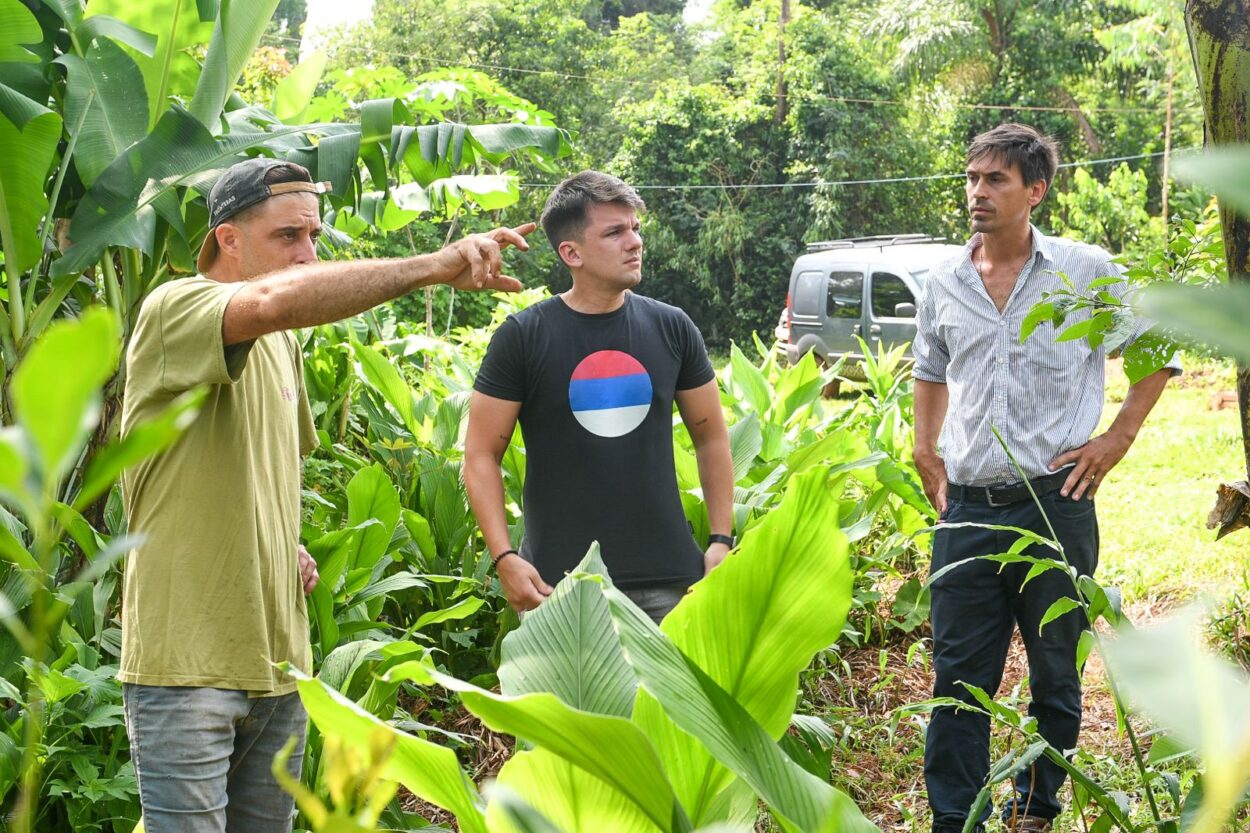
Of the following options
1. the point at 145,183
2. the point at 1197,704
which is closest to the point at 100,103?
the point at 145,183

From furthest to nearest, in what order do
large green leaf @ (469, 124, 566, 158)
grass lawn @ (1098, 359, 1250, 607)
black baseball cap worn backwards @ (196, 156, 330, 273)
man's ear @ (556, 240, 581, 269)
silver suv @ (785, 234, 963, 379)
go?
silver suv @ (785, 234, 963, 379) < grass lawn @ (1098, 359, 1250, 607) < large green leaf @ (469, 124, 566, 158) < man's ear @ (556, 240, 581, 269) < black baseball cap worn backwards @ (196, 156, 330, 273)

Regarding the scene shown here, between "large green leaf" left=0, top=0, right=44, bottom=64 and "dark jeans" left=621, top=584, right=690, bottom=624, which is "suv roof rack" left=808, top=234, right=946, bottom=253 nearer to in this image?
"dark jeans" left=621, top=584, right=690, bottom=624

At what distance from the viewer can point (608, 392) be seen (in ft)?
10.2

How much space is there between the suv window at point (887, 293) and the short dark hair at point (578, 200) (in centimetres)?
1131

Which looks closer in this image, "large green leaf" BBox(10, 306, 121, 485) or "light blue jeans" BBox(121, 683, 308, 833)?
"large green leaf" BBox(10, 306, 121, 485)

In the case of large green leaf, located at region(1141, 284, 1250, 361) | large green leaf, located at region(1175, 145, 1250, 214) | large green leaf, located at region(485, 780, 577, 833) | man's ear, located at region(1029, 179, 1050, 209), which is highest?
man's ear, located at region(1029, 179, 1050, 209)

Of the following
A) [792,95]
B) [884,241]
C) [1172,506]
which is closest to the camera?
[1172,506]

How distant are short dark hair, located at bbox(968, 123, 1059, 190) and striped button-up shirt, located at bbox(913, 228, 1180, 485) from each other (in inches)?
7.0

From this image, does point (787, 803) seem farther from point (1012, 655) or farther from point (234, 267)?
point (1012, 655)

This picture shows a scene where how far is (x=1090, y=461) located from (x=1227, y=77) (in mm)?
1782

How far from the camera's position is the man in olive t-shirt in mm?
2035

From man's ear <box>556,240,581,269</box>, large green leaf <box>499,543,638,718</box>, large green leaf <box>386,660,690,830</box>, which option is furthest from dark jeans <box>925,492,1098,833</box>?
large green leaf <box>386,660,690,830</box>

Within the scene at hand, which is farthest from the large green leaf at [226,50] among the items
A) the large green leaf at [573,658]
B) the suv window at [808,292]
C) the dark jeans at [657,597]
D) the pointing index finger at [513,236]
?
the suv window at [808,292]

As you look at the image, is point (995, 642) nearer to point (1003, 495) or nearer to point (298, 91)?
point (1003, 495)
